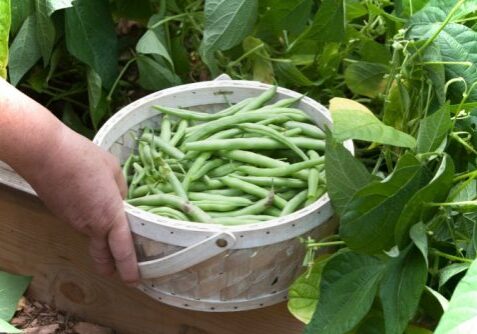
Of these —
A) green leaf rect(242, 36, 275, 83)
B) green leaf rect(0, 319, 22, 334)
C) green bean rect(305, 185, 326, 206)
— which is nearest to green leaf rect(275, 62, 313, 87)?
green leaf rect(242, 36, 275, 83)

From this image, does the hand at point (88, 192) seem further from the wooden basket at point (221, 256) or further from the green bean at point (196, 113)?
the green bean at point (196, 113)

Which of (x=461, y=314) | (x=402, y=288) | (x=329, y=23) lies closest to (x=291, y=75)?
(x=329, y=23)

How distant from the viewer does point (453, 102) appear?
1229mm

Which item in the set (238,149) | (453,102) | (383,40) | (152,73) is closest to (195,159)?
(238,149)

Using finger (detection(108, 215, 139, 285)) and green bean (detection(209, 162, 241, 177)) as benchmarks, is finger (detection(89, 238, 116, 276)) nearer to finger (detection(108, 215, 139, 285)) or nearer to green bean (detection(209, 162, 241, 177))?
finger (detection(108, 215, 139, 285))

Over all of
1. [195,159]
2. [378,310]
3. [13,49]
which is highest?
[13,49]

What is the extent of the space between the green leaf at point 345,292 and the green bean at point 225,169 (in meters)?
0.28

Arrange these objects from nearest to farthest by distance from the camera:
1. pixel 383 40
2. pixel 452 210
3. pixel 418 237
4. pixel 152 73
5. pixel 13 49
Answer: pixel 418 237, pixel 452 210, pixel 13 49, pixel 152 73, pixel 383 40

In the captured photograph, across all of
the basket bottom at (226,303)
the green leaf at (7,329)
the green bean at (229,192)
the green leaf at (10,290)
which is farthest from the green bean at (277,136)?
the green leaf at (7,329)

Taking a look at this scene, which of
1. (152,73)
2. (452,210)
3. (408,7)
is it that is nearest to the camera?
(452,210)

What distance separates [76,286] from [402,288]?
2.38 ft

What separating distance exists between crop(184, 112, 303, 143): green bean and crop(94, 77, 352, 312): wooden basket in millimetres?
132

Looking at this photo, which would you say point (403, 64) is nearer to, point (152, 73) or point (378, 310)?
point (378, 310)

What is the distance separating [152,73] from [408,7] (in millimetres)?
487
